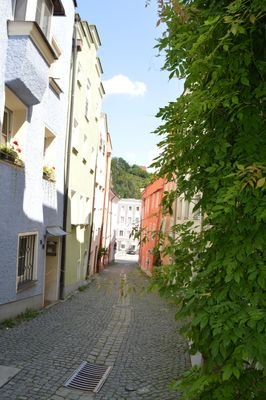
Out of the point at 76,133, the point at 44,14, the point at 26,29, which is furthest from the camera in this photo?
the point at 76,133

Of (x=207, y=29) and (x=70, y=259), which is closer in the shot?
(x=207, y=29)

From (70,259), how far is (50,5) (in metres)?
10.7

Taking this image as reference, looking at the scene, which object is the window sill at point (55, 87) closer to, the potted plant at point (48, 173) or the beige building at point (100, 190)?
the potted plant at point (48, 173)

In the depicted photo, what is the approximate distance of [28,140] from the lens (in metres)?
10.6

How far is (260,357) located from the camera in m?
2.30

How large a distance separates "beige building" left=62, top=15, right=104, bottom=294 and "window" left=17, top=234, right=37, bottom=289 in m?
3.85

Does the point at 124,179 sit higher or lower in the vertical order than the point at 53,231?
higher

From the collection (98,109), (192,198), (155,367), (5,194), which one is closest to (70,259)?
(5,194)

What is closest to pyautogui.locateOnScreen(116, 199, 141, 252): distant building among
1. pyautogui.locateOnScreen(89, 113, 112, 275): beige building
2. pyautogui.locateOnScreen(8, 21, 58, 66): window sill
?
pyautogui.locateOnScreen(89, 113, 112, 275): beige building

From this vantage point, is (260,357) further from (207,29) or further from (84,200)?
(84,200)

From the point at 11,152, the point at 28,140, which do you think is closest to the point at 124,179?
the point at 28,140

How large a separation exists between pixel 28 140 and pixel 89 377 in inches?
262

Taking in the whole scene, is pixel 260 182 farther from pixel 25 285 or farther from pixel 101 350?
pixel 25 285

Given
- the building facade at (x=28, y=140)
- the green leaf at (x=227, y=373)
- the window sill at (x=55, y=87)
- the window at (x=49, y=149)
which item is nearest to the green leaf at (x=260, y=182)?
the green leaf at (x=227, y=373)
